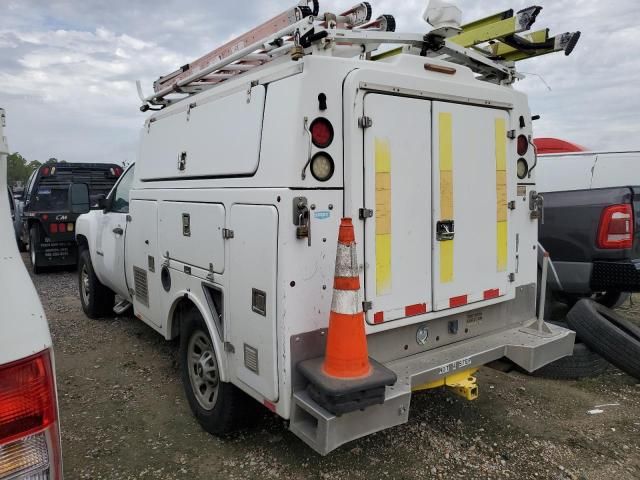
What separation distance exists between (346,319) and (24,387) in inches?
61.0

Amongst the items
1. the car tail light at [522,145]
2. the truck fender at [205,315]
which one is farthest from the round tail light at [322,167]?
the car tail light at [522,145]

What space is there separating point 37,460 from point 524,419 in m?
3.44

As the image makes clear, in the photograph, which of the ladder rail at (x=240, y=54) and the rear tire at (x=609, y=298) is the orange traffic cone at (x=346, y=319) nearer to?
the ladder rail at (x=240, y=54)

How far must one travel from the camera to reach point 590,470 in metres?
3.17

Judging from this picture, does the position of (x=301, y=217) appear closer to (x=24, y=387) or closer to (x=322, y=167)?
(x=322, y=167)

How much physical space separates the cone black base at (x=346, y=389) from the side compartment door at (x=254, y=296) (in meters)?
0.27

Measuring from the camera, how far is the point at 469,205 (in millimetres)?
3469

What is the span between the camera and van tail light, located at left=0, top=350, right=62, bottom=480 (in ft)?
4.81

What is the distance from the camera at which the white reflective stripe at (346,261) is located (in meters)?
2.68

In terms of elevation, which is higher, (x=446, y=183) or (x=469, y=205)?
(x=446, y=183)

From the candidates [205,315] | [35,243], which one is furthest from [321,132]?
[35,243]

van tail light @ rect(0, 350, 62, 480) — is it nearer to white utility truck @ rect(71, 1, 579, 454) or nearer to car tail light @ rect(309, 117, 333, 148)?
white utility truck @ rect(71, 1, 579, 454)

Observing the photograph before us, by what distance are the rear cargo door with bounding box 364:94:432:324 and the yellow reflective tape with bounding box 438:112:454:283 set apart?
0.36ft

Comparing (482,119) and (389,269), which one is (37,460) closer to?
(389,269)
